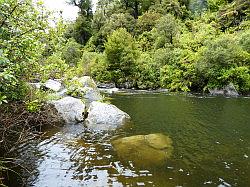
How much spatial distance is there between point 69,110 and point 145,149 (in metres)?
8.03

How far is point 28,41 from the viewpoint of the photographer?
7863mm

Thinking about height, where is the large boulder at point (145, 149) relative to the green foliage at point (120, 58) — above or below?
below

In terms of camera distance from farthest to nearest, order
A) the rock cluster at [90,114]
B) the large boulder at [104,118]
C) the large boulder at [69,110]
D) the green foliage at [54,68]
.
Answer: the large boulder at [69,110], the rock cluster at [90,114], the large boulder at [104,118], the green foliage at [54,68]

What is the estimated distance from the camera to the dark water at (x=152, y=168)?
10195 millimetres

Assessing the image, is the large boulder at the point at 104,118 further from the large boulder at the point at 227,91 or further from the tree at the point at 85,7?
the tree at the point at 85,7

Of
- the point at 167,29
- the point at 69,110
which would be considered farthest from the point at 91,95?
the point at 167,29

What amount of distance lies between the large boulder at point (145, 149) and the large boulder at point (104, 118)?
3.67 m

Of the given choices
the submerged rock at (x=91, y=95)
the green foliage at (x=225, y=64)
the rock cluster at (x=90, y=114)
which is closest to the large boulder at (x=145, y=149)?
the rock cluster at (x=90, y=114)

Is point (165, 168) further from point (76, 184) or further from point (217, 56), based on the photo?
point (217, 56)

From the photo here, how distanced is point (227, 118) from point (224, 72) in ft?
71.4

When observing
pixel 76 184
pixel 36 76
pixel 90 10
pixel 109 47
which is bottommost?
pixel 76 184

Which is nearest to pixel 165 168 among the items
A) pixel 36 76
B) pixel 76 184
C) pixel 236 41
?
pixel 76 184

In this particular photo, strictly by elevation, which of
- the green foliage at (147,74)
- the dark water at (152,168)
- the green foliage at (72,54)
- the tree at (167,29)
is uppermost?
the tree at (167,29)

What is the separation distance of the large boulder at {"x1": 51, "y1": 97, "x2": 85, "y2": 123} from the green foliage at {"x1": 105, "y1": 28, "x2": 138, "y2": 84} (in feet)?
106
